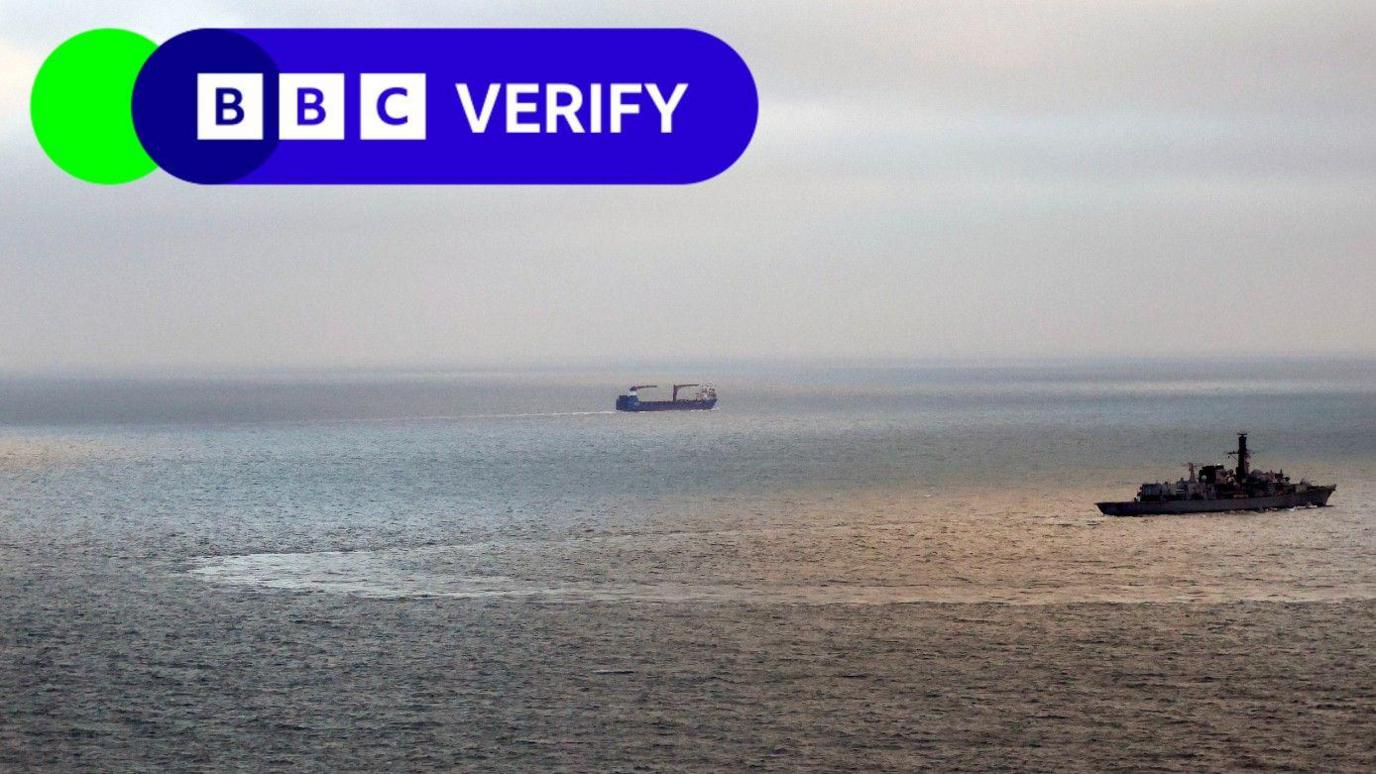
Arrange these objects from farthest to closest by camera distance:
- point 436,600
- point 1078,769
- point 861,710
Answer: point 436,600 → point 861,710 → point 1078,769

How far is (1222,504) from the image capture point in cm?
13738

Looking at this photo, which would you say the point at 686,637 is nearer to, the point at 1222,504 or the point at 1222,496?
the point at 1222,504

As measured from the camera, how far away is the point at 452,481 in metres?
173

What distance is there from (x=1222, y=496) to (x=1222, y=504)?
80 centimetres

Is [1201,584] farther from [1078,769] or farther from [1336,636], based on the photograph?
[1078,769]

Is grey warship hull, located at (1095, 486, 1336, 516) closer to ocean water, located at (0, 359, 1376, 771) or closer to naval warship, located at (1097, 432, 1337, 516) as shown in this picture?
naval warship, located at (1097, 432, 1337, 516)

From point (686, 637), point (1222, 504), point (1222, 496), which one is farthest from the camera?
point (1222, 496)

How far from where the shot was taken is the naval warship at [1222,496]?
13462 centimetres

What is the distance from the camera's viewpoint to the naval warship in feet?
442

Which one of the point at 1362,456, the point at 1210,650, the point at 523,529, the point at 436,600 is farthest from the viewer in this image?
the point at 1362,456

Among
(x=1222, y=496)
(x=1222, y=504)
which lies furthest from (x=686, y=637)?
(x=1222, y=496)

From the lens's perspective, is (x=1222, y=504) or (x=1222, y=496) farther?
(x=1222, y=496)

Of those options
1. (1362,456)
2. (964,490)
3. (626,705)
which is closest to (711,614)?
(626,705)

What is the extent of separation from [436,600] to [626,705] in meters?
29.0
